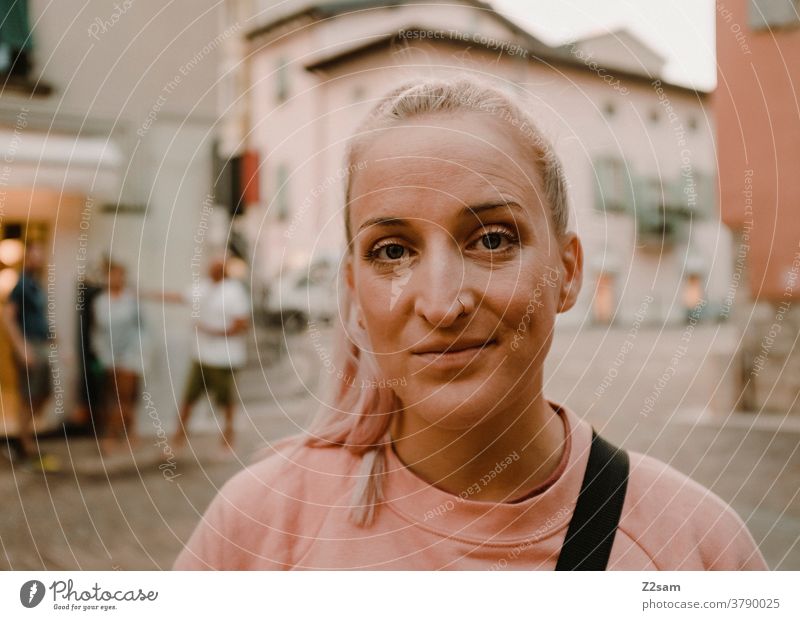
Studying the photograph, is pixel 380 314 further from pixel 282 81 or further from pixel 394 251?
pixel 282 81

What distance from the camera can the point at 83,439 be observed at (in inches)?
39.1

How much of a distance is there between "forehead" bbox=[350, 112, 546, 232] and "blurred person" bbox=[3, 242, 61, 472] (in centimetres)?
57

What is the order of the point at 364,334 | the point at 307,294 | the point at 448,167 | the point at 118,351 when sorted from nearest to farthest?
the point at 448,167 → the point at 364,334 → the point at 307,294 → the point at 118,351

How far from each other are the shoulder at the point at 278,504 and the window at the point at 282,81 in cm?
43

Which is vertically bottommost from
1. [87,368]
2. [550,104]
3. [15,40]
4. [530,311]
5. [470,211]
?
[87,368]

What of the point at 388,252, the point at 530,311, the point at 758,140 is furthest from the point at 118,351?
the point at 758,140

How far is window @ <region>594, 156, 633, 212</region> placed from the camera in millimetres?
815

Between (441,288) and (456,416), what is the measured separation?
0.43ft

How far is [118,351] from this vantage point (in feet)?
3.21
